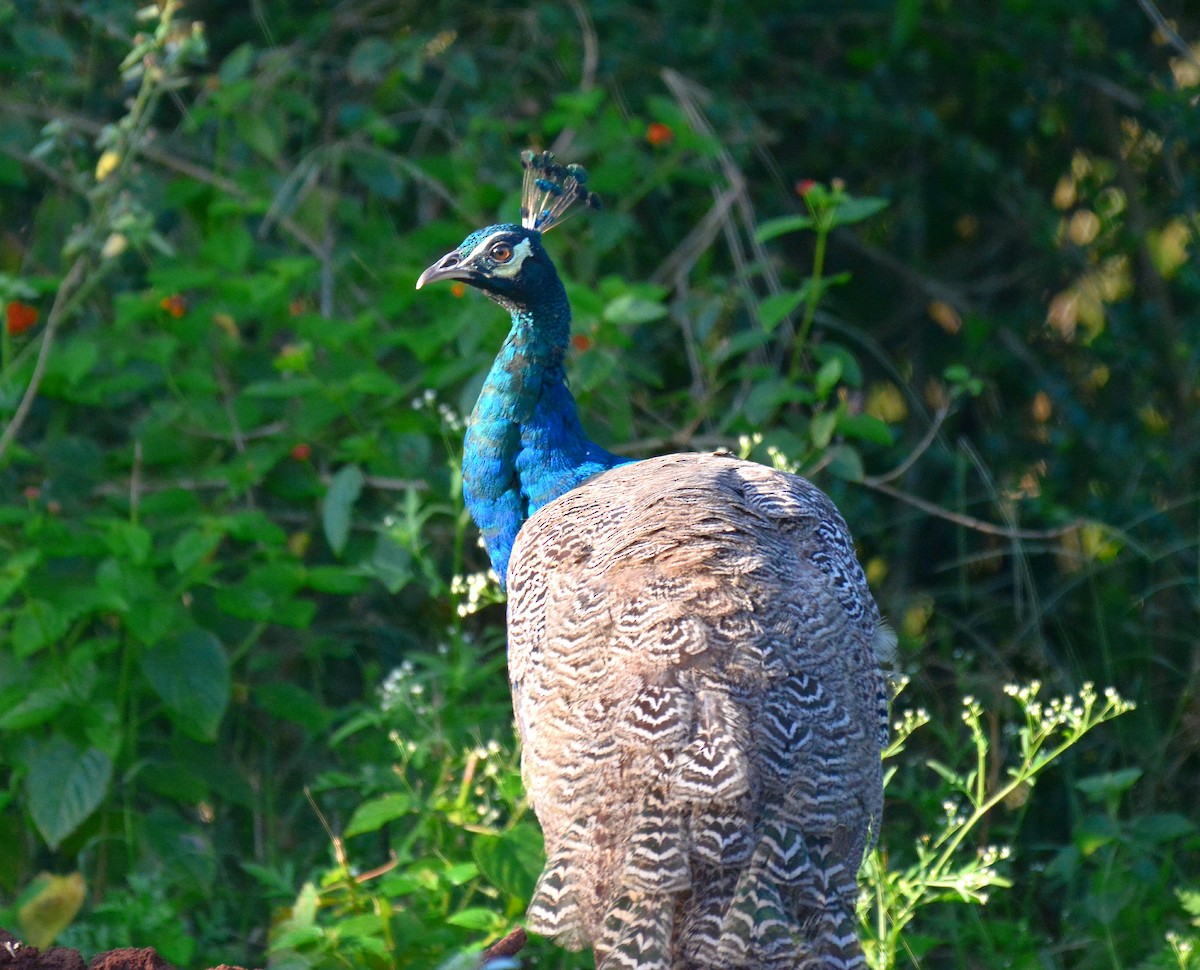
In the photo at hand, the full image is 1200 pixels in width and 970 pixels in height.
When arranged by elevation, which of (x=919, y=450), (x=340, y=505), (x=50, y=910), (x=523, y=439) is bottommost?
(x=50, y=910)

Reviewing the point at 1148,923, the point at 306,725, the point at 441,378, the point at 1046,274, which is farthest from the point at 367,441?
the point at 1046,274

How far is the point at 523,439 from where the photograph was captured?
411 cm

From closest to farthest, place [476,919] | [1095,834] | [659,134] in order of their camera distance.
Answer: [476,919]
[1095,834]
[659,134]

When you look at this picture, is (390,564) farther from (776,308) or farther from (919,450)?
(919,450)

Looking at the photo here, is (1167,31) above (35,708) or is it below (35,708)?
above

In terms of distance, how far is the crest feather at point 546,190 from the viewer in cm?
445

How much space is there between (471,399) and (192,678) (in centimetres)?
108

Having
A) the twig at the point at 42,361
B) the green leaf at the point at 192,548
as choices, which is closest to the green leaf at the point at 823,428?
the green leaf at the point at 192,548

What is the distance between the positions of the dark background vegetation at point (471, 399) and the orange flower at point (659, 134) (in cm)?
4

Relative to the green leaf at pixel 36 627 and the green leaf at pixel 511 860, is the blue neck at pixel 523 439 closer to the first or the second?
the green leaf at pixel 511 860

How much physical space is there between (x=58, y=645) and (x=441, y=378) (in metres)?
1.28

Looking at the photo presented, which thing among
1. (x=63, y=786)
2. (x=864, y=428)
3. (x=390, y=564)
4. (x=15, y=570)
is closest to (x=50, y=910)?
(x=63, y=786)

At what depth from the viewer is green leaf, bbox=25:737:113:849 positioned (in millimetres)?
3914

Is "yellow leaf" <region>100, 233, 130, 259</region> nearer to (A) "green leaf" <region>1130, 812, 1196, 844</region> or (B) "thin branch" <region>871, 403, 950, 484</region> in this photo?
(B) "thin branch" <region>871, 403, 950, 484</region>
